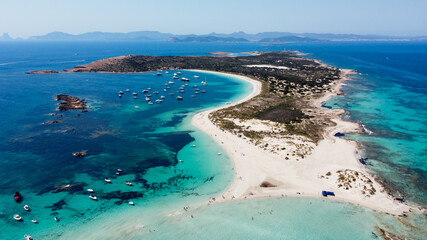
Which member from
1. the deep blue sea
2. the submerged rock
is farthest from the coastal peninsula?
the submerged rock

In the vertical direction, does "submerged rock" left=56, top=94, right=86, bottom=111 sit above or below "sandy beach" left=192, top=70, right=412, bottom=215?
above

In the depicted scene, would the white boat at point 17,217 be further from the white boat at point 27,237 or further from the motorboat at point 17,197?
the white boat at point 27,237

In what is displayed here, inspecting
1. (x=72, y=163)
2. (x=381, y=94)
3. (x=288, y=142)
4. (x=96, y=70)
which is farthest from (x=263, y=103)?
(x=96, y=70)

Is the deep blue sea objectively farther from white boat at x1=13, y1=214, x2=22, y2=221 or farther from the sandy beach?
the sandy beach

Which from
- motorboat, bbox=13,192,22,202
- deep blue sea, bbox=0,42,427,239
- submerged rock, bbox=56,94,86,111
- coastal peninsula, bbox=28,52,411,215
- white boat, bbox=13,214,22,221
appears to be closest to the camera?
deep blue sea, bbox=0,42,427,239

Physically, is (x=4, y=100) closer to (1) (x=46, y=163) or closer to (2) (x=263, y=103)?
(1) (x=46, y=163)

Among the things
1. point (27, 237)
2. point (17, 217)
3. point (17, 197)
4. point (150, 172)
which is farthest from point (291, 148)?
point (17, 197)

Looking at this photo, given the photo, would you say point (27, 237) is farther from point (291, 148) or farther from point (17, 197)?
point (291, 148)
